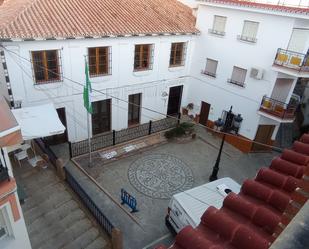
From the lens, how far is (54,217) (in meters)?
10.4

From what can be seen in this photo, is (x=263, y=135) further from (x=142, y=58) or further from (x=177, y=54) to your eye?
(x=142, y=58)

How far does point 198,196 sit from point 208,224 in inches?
272

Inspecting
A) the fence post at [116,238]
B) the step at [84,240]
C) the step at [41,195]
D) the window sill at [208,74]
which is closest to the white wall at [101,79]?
the window sill at [208,74]

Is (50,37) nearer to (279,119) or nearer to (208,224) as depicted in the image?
(208,224)

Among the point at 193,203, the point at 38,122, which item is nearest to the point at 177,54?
the point at 38,122

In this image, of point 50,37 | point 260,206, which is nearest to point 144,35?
point 50,37

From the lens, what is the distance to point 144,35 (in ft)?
53.4

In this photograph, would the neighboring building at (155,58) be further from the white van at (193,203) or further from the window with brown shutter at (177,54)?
the white van at (193,203)

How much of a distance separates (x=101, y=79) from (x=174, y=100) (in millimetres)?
6914

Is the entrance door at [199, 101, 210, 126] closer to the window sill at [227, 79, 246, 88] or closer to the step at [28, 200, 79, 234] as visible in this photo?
the window sill at [227, 79, 246, 88]

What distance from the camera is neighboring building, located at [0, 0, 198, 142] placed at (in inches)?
526

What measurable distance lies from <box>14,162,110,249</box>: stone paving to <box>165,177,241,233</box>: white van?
115 inches

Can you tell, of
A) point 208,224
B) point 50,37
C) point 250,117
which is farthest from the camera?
point 250,117

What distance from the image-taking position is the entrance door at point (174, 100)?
67.7ft
